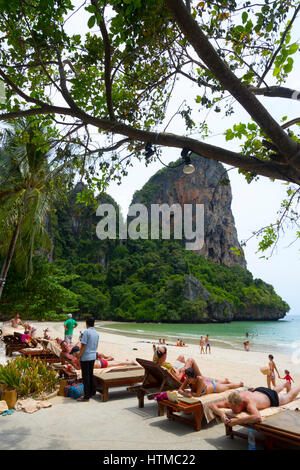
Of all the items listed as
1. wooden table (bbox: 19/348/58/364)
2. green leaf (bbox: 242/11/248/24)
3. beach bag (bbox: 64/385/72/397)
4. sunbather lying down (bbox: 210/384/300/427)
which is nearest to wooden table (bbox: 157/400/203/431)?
sunbather lying down (bbox: 210/384/300/427)

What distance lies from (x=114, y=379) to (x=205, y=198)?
87754 mm

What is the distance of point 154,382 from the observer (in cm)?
486

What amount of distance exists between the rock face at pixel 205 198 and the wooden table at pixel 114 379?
83402 mm

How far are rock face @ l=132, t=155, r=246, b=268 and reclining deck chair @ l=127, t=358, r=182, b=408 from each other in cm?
8382

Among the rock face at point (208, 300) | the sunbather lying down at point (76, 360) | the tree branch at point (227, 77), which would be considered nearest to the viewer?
the tree branch at point (227, 77)

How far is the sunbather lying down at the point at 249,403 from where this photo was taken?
3.20 m

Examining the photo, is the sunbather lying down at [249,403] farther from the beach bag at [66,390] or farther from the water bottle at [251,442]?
the beach bag at [66,390]

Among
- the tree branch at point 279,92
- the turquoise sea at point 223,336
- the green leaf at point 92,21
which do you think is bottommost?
the turquoise sea at point 223,336

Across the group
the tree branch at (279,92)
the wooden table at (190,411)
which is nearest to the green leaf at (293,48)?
the tree branch at (279,92)

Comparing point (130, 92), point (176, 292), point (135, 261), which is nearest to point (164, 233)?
point (135, 261)

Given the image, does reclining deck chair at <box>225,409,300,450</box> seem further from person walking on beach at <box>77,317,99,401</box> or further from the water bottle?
person walking on beach at <box>77,317,99,401</box>

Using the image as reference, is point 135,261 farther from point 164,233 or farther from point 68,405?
point 68,405

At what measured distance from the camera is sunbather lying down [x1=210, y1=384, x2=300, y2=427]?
10.5 ft

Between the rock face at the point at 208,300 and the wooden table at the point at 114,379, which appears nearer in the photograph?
the wooden table at the point at 114,379
